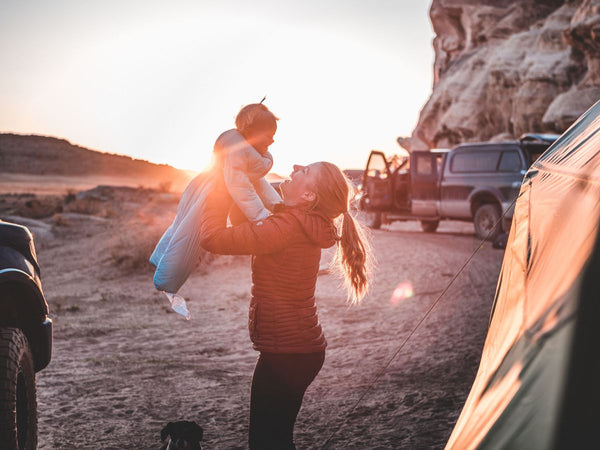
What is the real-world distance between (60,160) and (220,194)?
3783 inches

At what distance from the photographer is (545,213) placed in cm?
254

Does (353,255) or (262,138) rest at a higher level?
(262,138)

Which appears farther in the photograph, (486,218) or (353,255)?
(486,218)

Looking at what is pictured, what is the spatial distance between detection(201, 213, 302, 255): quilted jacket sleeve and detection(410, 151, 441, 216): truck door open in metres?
14.4

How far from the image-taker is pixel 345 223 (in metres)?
3.09

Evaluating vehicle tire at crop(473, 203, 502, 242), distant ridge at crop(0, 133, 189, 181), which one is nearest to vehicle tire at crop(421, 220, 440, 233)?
vehicle tire at crop(473, 203, 502, 242)

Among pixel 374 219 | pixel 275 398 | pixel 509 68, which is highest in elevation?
pixel 509 68

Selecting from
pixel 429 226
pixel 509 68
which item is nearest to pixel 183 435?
pixel 429 226

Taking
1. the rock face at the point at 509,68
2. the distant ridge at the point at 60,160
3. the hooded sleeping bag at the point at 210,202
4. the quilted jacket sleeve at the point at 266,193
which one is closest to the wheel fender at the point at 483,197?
the quilted jacket sleeve at the point at 266,193

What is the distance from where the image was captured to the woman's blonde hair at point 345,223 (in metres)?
2.95

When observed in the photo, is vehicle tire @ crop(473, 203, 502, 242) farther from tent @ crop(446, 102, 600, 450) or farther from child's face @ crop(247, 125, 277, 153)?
tent @ crop(446, 102, 600, 450)

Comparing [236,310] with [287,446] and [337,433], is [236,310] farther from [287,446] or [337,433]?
[287,446]

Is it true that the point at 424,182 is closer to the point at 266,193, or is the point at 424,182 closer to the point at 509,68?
the point at 266,193

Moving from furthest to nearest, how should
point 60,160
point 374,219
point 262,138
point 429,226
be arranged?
point 60,160, point 374,219, point 429,226, point 262,138
